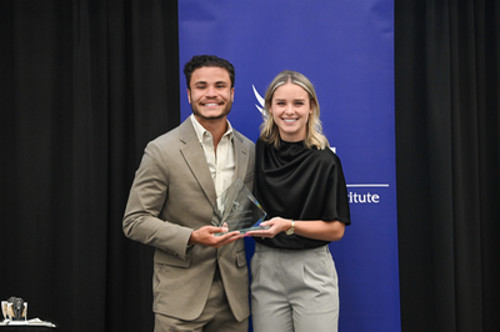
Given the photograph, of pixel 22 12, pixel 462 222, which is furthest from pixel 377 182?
pixel 22 12

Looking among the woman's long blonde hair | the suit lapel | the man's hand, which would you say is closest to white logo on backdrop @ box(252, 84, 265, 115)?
the woman's long blonde hair

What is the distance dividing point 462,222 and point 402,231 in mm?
373

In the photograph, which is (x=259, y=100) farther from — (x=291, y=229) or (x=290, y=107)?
(x=291, y=229)

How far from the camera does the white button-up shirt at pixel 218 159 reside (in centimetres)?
210

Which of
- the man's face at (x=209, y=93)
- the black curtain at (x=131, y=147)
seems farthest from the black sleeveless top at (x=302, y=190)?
the black curtain at (x=131, y=147)

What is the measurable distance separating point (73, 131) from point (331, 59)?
5.63ft

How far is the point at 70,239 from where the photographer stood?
286cm

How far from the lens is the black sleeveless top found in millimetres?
2062

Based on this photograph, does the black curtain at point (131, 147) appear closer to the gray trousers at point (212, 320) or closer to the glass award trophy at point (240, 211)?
the gray trousers at point (212, 320)

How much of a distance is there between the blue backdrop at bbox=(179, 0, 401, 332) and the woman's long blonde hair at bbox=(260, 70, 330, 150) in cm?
56

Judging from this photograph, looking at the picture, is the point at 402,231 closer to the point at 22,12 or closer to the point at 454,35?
the point at 454,35

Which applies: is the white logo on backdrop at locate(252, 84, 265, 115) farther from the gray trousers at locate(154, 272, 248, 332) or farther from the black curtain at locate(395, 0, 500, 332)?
the gray trousers at locate(154, 272, 248, 332)

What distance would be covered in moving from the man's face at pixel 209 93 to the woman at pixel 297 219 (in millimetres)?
253

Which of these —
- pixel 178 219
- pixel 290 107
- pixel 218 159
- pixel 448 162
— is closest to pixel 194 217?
pixel 178 219
